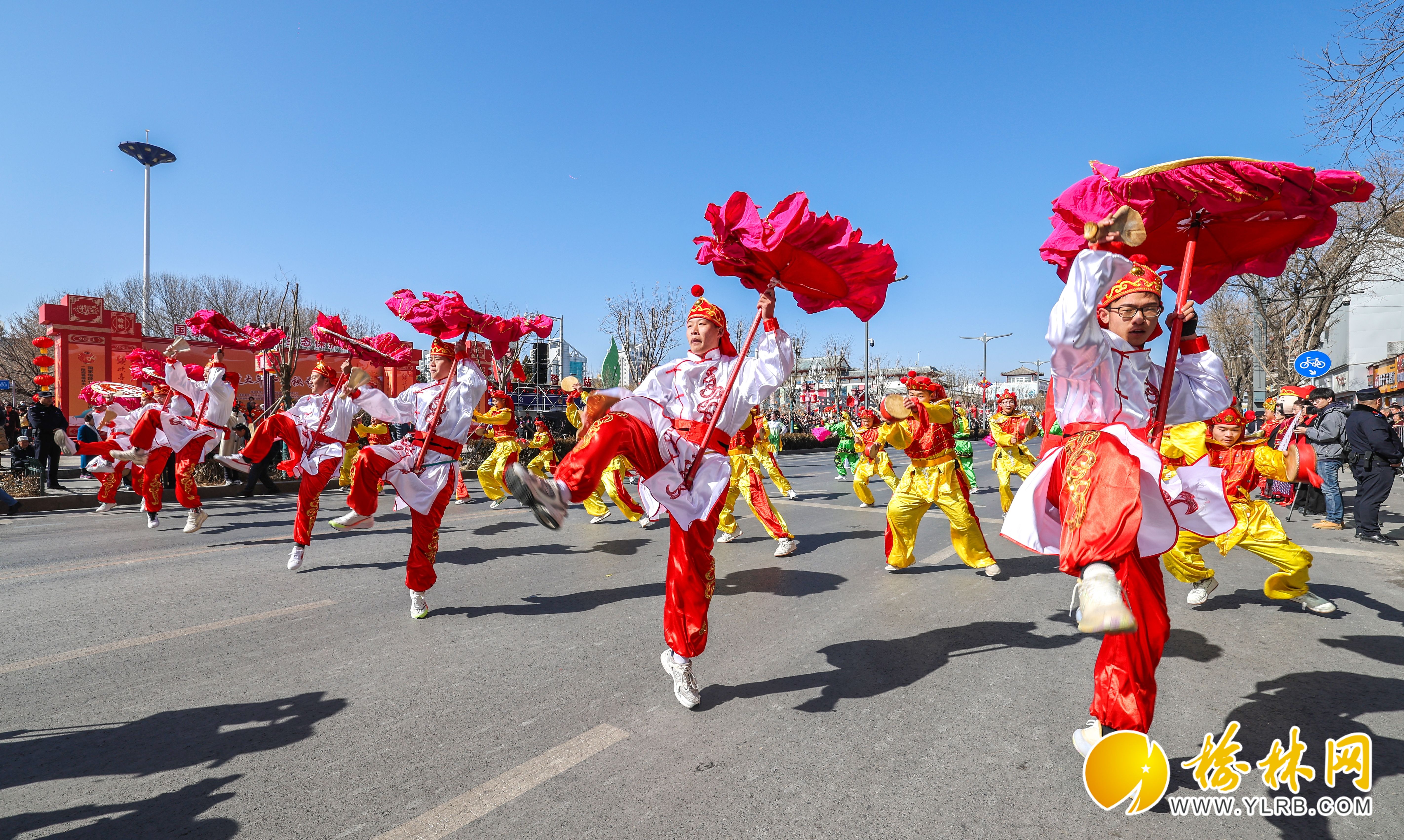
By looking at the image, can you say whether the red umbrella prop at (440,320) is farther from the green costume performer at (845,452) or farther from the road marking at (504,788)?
the green costume performer at (845,452)

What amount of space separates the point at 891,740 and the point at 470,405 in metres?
3.67

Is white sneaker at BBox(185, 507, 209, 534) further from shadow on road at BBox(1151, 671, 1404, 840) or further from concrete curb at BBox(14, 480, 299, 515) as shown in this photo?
shadow on road at BBox(1151, 671, 1404, 840)

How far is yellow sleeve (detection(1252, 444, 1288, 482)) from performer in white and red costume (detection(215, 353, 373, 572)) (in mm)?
7190

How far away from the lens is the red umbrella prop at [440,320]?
16.0ft

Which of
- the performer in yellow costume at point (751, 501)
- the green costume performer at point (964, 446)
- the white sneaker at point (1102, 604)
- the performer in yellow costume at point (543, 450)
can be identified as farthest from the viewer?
the performer in yellow costume at point (543, 450)

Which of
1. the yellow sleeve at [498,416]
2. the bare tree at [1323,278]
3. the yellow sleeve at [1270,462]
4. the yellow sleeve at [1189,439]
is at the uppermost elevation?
the bare tree at [1323,278]

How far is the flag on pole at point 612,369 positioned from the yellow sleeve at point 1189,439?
24.4 meters

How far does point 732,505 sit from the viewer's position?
814 centimetres

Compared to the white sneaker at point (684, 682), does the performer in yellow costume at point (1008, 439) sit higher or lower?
higher

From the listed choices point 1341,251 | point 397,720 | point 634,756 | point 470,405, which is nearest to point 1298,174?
point 634,756

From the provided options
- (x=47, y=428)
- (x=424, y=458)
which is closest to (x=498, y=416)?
(x=424, y=458)

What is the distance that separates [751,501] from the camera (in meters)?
7.50

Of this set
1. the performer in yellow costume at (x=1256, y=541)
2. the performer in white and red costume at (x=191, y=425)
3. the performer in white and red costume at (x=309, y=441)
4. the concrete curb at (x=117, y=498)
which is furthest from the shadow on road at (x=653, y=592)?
the concrete curb at (x=117, y=498)

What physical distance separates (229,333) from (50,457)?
8.22m
